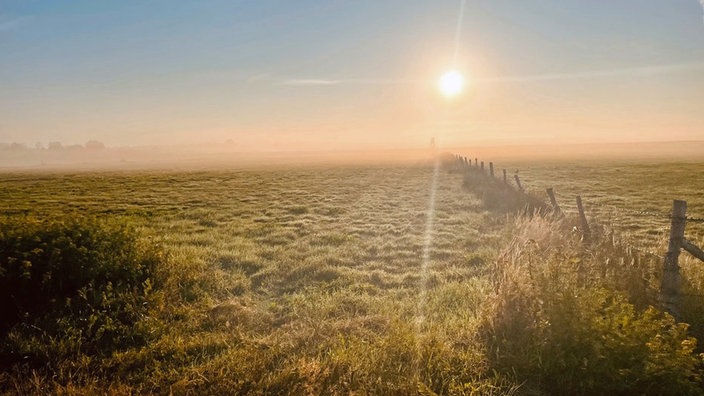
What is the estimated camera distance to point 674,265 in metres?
5.75

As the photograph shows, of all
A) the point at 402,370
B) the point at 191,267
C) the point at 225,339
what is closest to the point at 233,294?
the point at 191,267

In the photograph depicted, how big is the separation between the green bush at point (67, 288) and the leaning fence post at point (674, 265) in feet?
26.6

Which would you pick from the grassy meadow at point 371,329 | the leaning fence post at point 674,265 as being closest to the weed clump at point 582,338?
the grassy meadow at point 371,329

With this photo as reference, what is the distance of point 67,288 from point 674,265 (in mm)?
9967

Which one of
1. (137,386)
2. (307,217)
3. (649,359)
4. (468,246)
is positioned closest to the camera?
(649,359)

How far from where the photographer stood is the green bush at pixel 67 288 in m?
5.82

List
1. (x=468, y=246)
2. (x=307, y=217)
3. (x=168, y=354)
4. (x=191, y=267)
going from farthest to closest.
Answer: (x=307, y=217)
(x=468, y=246)
(x=191, y=267)
(x=168, y=354)

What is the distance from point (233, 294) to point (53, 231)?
3575 millimetres

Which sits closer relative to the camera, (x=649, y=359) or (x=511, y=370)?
(x=649, y=359)

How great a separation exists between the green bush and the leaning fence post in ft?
26.6

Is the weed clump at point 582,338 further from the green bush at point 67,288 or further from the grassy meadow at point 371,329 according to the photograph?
the green bush at point 67,288

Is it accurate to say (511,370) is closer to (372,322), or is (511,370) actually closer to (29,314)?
A: (372,322)

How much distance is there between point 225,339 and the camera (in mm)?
6086

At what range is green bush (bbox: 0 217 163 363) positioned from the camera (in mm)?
5824
